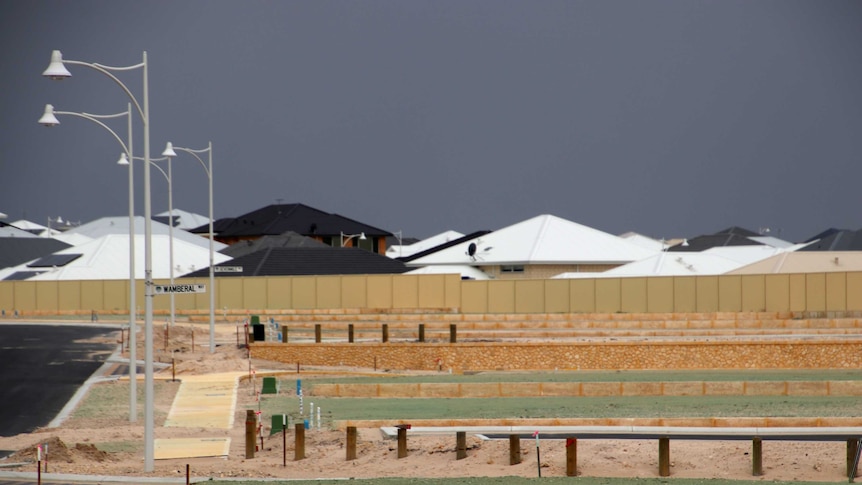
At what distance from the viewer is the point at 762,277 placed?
6494 centimetres

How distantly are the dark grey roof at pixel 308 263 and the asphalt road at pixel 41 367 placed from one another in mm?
15646

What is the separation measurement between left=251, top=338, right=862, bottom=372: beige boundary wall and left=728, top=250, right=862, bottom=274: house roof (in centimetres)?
2200

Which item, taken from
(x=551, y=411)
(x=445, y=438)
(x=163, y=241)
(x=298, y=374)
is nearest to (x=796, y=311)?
(x=298, y=374)

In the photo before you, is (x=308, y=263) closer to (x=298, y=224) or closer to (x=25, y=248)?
(x=25, y=248)

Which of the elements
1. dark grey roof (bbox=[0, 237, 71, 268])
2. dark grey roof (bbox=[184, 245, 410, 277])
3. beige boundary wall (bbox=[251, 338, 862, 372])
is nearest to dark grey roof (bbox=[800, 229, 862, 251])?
dark grey roof (bbox=[184, 245, 410, 277])

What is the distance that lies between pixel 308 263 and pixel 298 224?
5543 cm

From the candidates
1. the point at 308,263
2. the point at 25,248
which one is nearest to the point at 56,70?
the point at 308,263

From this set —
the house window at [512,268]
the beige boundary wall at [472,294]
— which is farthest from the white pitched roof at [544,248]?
the beige boundary wall at [472,294]

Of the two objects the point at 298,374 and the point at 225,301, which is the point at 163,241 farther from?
the point at 298,374

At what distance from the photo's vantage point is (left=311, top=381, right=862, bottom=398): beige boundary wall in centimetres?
3741

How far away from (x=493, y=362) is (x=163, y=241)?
164 feet

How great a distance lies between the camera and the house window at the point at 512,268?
Answer: 91.4 m

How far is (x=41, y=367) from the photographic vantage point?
149 feet

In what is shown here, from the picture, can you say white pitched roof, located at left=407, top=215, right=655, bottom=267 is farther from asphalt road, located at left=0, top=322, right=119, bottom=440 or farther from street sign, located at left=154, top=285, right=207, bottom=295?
street sign, located at left=154, top=285, right=207, bottom=295
